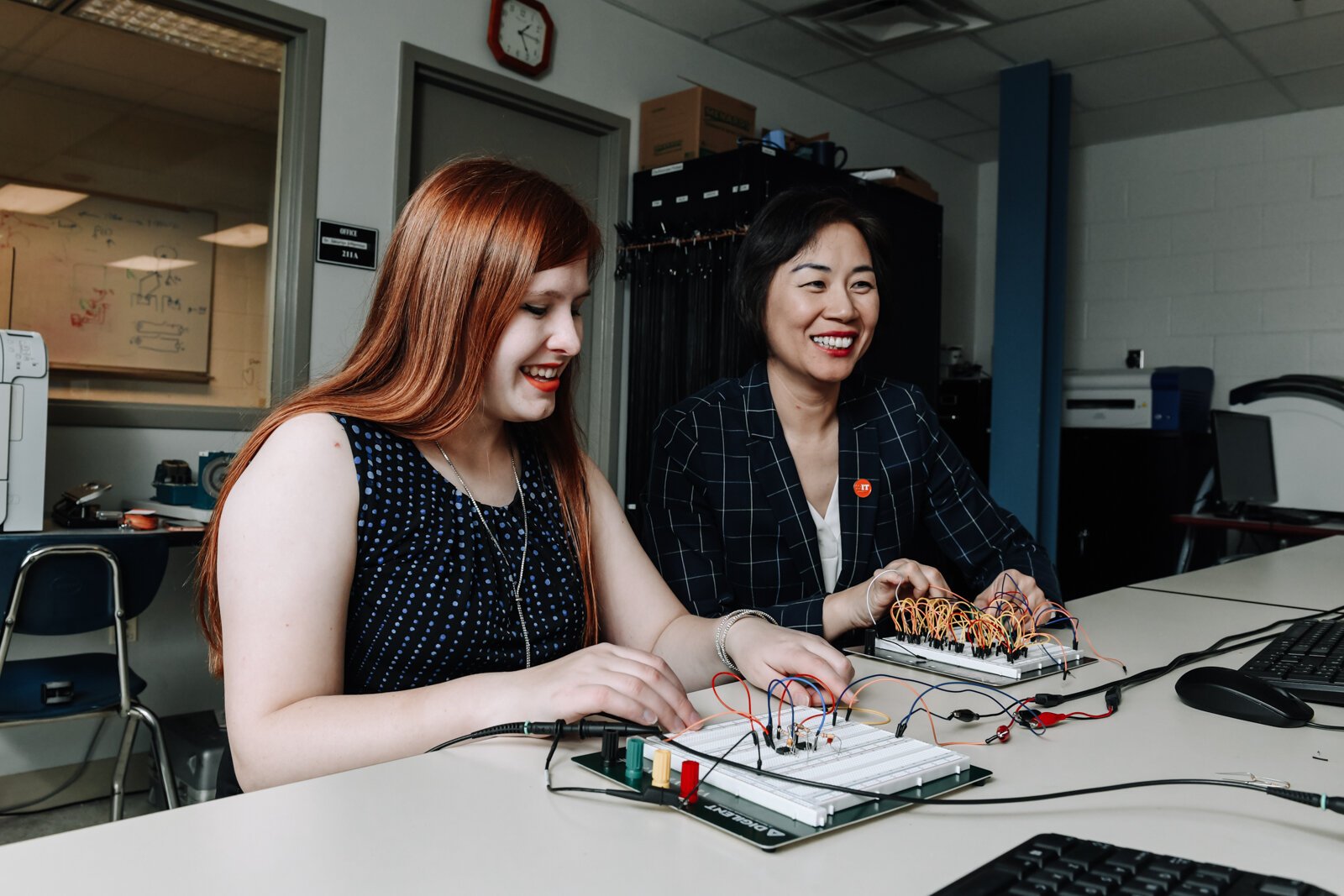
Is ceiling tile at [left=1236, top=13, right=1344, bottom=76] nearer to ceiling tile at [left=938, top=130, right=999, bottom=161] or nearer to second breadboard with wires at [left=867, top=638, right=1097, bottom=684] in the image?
ceiling tile at [left=938, top=130, right=999, bottom=161]

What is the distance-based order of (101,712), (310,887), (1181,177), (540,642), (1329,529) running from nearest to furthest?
(310,887)
(540,642)
(101,712)
(1329,529)
(1181,177)

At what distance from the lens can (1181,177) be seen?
5.06 m

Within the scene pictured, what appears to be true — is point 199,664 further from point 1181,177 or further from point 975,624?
point 1181,177

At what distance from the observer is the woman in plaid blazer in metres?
1.77

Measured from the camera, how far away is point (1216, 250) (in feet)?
16.1

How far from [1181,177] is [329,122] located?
4186mm

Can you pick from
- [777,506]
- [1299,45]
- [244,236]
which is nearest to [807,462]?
[777,506]

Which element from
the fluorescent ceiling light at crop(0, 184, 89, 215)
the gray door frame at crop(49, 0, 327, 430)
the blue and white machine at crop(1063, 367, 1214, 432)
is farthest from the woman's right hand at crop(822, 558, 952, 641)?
the blue and white machine at crop(1063, 367, 1214, 432)

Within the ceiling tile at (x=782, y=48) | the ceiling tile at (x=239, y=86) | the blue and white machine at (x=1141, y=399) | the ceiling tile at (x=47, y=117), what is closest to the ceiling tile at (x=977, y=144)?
the ceiling tile at (x=782, y=48)

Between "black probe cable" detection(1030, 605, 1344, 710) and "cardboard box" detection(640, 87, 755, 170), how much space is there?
103 inches

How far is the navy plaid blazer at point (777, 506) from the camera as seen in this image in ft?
5.76

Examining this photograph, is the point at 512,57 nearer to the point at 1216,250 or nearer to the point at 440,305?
the point at 440,305

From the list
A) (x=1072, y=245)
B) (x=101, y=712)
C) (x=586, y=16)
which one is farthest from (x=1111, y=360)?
(x=101, y=712)

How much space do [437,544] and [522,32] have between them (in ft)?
9.16
